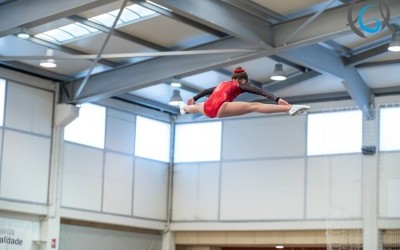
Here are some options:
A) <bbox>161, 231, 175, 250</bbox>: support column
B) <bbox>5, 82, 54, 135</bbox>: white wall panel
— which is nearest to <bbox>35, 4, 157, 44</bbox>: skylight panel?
<bbox>5, 82, 54, 135</bbox>: white wall panel

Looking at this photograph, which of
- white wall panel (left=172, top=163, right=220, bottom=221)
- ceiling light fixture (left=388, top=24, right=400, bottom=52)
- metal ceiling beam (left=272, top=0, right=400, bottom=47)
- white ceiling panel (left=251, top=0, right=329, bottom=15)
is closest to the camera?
metal ceiling beam (left=272, top=0, right=400, bottom=47)

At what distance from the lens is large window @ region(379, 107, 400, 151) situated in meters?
25.2

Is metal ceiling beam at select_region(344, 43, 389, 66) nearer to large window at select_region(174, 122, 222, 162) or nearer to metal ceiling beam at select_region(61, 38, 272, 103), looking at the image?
metal ceiling beam at select_region(61, 38, 272, 103)

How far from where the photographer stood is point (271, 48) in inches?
828

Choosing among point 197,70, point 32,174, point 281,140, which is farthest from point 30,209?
point 281,140

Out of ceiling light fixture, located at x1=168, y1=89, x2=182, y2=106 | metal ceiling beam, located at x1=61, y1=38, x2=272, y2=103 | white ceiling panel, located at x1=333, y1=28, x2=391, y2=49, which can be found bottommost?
ceiling light fixture, located at x1=168, y1=89, x2=182, y2=106

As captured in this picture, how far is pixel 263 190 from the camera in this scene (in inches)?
1108

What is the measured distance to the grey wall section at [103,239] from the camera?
87.5ft

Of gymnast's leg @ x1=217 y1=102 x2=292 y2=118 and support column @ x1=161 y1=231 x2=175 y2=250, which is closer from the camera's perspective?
gymnast's leg @ x1=217 y1=102 x2=292 y2=118

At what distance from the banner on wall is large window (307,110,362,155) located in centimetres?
959

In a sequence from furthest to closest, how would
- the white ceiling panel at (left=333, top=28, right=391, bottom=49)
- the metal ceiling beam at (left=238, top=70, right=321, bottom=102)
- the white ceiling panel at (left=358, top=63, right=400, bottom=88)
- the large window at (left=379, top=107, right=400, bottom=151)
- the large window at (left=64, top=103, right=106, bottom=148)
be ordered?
the large window at (left=64, top=103, right=106, bottom=148) < the metal ceiling beam at (left=238, top=70, right=321, bottom=102) < the large window at (left=379, top=107, right=400, bottom=151) < the white ceiling panel at (left=358, top=63, right=400, bottom=88) < the white ceiling panel at (left=333, top=28, right=391, bottom=49)

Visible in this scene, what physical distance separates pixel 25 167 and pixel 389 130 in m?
11.4

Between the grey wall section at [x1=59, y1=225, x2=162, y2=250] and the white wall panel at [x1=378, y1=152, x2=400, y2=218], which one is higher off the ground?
the white wall panel at [x1=378, y1=152, x2=400, y2=218]

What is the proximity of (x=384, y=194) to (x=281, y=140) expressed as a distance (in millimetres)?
4471
